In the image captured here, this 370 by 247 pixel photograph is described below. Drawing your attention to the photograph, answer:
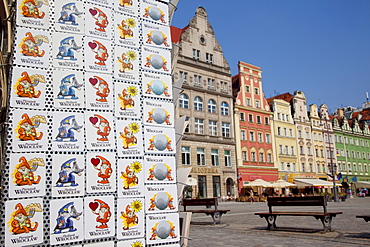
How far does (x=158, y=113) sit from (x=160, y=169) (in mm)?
815

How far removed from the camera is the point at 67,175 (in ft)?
13.9

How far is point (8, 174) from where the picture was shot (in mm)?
3941

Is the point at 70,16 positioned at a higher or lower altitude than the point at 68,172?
higher

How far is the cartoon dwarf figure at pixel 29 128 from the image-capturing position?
4.11 meters

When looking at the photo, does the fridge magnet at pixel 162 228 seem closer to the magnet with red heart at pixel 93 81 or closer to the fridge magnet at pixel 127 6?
the magnet with red heart at pixel 93 81

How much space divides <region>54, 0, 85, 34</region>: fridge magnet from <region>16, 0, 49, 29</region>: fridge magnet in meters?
0.14

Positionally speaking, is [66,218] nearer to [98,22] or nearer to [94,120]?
[94,120]

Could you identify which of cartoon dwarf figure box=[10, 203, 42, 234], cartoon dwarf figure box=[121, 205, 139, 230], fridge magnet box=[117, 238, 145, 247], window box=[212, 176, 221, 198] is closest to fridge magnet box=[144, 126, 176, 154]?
cartoon dwarf figure box=[121, 205, 139, 230]

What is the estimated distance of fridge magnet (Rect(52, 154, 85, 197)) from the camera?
417 cm

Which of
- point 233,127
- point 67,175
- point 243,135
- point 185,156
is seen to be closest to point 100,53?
point 67,175

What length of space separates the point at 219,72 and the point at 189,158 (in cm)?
1146

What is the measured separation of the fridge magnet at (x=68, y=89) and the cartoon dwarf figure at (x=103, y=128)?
301mm

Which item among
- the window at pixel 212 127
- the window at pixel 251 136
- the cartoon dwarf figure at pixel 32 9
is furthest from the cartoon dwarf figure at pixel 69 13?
the window at pixel 251 136

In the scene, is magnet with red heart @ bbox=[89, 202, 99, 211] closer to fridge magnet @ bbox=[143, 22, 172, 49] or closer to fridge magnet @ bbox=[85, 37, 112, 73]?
fridge magnet @ bbox=[85, 37, 112, 73]
